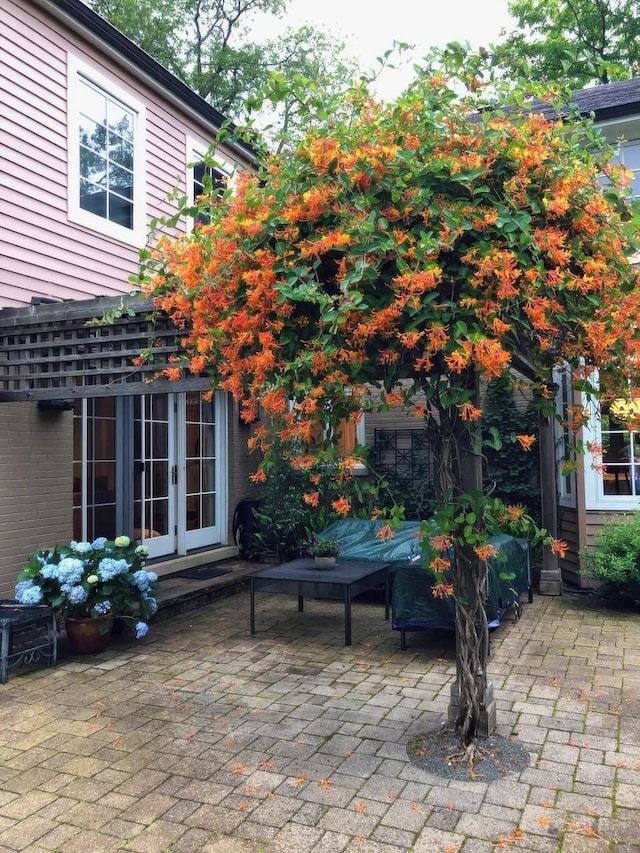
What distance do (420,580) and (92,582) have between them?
2.37 m

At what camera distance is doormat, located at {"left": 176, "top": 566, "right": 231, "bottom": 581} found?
750 centimetres

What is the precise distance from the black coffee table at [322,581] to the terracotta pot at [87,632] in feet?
3.82

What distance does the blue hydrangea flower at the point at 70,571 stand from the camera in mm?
4867

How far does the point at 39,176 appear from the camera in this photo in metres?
5.91

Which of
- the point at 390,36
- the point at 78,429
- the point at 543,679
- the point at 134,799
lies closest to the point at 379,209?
the point at 390,36

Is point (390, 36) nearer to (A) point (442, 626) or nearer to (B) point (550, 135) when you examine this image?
(B) point (550, 135)

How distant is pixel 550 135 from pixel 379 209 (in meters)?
0.78

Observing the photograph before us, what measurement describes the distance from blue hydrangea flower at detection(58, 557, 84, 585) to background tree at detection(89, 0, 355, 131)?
16.2m

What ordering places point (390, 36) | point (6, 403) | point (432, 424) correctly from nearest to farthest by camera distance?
point (390, 36) < point (432, 424) < point (6, 403)

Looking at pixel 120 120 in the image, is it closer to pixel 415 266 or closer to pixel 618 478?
pixel 415 266

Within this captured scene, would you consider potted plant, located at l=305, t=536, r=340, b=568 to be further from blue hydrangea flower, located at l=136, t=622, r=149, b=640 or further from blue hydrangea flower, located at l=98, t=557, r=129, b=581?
blue hydrangea flower, located at l=98, t=557, r=129, b=581

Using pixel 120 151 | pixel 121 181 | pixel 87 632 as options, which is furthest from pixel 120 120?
pixel 87 632

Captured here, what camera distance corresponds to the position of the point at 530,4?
1773cm

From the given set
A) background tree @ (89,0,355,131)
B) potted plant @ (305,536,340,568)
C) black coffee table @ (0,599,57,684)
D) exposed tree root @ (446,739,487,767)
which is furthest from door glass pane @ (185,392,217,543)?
background tree @ (89,0,355,131)
